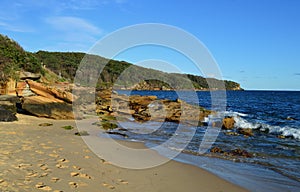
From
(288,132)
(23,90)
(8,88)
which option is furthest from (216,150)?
(8,88)

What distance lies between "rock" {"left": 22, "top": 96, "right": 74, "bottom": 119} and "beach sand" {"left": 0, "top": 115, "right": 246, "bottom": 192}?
714 cm

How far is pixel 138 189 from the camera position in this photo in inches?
228

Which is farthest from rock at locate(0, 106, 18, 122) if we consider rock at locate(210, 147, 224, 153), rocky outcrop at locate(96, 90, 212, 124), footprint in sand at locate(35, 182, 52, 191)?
rocky outcrop at locate(96, 90, 212, 124)

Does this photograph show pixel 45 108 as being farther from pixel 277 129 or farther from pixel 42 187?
pixel 277 129

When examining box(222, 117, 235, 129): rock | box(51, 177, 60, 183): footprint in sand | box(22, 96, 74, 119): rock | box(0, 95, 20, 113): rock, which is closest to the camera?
box(51, 177, 60, 183): footprint in sand

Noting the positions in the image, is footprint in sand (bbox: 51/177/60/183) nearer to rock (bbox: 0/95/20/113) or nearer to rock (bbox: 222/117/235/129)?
rock (bbox: 0/95/20/113)

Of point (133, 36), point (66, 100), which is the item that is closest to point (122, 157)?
point (133, 36)

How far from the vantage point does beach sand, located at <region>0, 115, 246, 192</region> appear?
5.44 m

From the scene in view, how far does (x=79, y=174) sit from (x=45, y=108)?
36.2ft

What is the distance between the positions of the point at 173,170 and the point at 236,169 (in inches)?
82.2

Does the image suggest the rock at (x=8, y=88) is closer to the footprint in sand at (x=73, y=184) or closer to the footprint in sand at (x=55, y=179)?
the footprint in sand at (x=55, y=179)

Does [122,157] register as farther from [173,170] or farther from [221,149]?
[221,149]

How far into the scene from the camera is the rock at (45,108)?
16000mm

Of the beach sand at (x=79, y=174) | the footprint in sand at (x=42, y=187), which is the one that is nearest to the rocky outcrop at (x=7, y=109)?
the beach sand at (x=79, y=174)
